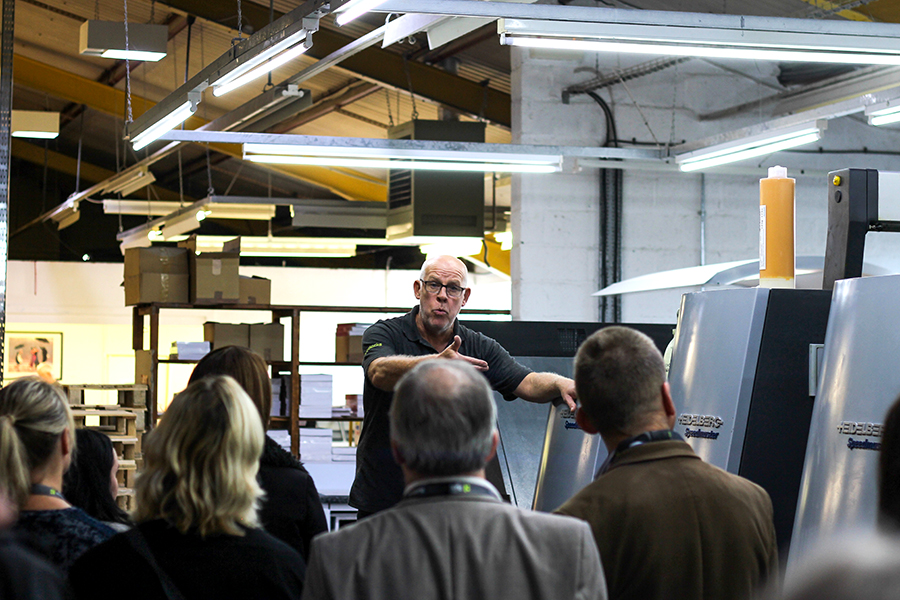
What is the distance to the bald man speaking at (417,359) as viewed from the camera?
8.99 ft

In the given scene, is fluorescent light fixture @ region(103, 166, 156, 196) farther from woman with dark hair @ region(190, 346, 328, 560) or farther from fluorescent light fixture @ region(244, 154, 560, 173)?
woman with dark hair @ region(190, 346, 328, 560)

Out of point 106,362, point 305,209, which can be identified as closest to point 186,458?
point 305,209

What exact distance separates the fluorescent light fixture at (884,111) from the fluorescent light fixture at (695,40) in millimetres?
937

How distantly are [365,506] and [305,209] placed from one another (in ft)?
22.0

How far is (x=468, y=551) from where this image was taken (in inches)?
49.3

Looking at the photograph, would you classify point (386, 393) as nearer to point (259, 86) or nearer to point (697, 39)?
point (697, 39)

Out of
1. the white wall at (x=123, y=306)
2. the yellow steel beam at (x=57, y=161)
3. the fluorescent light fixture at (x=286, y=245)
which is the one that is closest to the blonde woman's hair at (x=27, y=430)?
the fluorescent light fixture at (x=286, y=245)

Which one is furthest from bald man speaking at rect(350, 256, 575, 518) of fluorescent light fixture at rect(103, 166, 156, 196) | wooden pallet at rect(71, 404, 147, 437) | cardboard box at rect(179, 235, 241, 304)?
fluorescent light fixture at rect(103, 166, 156, 196)

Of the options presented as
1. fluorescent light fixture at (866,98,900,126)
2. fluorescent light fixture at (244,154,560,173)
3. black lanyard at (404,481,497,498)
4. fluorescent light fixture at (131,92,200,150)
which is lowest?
black lanyard at (404,481,497,498)

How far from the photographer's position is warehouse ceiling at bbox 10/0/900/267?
7.06m

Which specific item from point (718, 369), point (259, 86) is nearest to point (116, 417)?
point (718, 369)

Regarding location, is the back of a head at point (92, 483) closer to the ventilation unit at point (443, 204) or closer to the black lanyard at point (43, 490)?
the black lanyard at point (43, 490)

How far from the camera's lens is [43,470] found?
1.82 m

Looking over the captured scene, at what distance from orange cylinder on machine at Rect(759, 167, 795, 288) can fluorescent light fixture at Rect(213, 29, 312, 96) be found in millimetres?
2107
